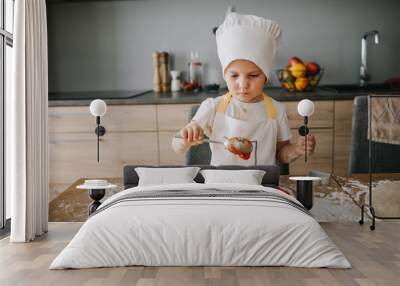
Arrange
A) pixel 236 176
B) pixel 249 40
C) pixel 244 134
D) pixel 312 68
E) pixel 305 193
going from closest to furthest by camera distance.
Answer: pixel 305 193
pixel 236 176
pixel 249 40
pixel 244 134
pixel 312 68

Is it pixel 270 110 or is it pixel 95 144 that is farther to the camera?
pixel 95 144

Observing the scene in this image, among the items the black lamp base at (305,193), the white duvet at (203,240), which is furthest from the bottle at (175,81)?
the white duvet at (203,240)

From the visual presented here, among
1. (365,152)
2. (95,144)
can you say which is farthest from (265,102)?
(95,144)

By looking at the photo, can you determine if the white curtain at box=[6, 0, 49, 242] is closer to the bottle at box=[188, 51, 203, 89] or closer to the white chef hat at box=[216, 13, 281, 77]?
the white chef hat at box=[216, 13, 281, 77]

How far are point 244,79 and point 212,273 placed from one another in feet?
4.36

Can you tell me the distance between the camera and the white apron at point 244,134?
381 cm

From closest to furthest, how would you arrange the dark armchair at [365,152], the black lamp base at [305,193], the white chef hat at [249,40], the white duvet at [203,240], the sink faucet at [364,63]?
1. the white duvet at [203,240]
2. the black lamp base at [305,193]
3. the white chef hat at [249,40]
4. the dark armchair at [365,152]
5. the sink faucet at [364,63]

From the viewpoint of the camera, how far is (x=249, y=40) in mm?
3703

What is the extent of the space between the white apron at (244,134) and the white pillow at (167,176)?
0.64 feet

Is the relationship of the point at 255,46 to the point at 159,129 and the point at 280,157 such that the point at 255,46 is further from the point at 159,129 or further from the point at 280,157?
the point at 159,129

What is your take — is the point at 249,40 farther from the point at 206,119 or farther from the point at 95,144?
the point at 95,144

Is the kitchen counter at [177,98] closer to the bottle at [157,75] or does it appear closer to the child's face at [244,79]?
the bottle at [157,75]

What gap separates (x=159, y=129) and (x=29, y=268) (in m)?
2.22

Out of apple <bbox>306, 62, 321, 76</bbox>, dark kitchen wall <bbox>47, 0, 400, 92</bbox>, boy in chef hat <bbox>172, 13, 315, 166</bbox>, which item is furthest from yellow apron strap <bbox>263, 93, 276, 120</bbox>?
dark kitchen wall <bbox>47, 0, 400, 92</bbox>
